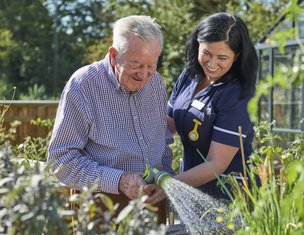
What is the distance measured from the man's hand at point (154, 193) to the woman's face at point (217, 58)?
605 mm

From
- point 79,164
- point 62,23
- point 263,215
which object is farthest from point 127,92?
point 62,23

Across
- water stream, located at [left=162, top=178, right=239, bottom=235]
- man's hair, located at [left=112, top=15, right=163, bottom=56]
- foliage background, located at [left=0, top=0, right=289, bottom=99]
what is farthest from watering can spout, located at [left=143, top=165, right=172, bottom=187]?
foliage background, located at [left=0, top=0, right=289, bottom=99]

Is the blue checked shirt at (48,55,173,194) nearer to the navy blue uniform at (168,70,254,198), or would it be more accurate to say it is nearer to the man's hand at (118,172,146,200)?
the man's hand at (118,172,146,200)

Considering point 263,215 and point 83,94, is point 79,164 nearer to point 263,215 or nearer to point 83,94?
point 83,94

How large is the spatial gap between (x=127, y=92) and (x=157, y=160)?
1.07 ft

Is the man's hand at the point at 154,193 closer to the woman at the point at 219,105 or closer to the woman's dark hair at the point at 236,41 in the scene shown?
the woman at the point at 219,105

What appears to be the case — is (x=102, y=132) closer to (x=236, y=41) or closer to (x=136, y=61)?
(x=136, y=61)

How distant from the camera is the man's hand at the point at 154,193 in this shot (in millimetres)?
2414

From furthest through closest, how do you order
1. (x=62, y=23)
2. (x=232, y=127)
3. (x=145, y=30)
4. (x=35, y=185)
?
(x=62, y=23) → (x=232, y=127) → (x=145, y=30) → (x=35, y=185)

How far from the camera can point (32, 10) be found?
91.2 feet

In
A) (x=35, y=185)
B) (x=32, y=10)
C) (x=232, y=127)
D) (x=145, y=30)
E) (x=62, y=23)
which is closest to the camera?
(x=35, y=185)

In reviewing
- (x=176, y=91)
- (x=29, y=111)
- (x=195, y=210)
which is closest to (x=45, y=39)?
(x=29, y=111)

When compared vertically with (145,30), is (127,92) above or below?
below

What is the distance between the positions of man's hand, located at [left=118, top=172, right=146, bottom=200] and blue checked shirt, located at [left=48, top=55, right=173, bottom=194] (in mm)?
22
